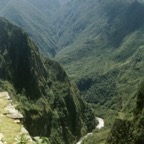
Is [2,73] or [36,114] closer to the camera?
[36,114]

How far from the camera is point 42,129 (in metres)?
182

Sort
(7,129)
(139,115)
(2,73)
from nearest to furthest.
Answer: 1. (7,129)
2. (139,115)
3. (2,73)

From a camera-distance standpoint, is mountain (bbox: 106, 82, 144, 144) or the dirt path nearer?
the dirt path

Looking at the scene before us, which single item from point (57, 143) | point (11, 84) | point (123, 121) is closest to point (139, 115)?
point (123, 121)

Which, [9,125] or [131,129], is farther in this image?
[131,129]

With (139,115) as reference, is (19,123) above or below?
above

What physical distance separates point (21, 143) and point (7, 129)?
23.9ft

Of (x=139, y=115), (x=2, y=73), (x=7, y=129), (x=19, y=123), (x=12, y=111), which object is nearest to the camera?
(x=7, y=129)

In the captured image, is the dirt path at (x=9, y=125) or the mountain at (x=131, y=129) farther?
the mountain at (x=131, y=129)

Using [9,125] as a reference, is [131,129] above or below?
below

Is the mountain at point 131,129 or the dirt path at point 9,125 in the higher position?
the dirt path at point 9,125

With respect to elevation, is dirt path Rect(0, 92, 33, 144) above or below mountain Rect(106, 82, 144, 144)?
above

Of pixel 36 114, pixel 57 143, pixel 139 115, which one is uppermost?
pixel 139 115

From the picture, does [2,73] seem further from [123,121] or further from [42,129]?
[123,121]
